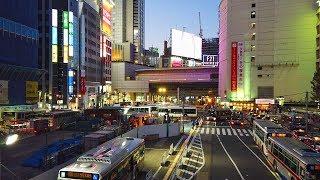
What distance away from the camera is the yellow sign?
78.6 m

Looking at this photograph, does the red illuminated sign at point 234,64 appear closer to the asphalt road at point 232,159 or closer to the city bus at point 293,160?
the asphalt road at point 232,159

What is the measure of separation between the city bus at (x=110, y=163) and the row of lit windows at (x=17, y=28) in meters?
52.3

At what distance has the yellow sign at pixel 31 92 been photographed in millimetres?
78581

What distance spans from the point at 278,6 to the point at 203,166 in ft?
258

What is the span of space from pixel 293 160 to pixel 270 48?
8226cm

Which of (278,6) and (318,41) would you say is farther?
(278,6)

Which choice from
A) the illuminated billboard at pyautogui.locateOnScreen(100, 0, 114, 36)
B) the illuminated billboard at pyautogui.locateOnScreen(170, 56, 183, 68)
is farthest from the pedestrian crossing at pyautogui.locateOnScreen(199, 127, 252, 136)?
the illuminated billboard at pyautogui.locateOnScreen(170, 56, 183, 68)

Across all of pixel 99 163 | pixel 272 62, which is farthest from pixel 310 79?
pixel 99 163

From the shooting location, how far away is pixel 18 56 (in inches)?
2975

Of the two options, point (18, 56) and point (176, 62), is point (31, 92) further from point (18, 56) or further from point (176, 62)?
point (176, 62)

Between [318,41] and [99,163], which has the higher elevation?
[318,41]

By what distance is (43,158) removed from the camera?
27844 millimetres

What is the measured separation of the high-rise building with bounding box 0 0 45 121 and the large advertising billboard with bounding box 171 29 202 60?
75031mm

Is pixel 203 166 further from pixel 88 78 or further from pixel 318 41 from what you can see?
pixel 88 78
